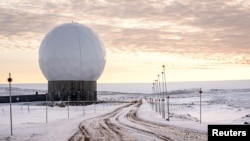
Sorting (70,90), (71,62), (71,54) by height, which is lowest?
(70,90)

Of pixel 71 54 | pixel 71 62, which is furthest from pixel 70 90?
pixel 71 54

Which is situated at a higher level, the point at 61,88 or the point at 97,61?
the point at 97,61

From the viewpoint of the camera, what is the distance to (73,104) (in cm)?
6350

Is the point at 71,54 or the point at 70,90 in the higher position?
the point at 71,54

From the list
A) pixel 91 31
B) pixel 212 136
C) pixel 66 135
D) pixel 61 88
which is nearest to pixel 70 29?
pixel 91 31

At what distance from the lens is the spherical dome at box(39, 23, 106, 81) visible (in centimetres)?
6662

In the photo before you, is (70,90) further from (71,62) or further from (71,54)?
(71,54)

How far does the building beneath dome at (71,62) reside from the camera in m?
66.7

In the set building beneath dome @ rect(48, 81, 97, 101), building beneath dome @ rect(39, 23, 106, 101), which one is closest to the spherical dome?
building beneath dome @ rect(39, 23, 106, 101)

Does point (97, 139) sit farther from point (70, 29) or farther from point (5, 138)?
point (70, 29)

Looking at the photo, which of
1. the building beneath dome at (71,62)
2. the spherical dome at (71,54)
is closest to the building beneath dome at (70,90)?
the building beneath dome at (71,62)

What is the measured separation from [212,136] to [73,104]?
5557 cm

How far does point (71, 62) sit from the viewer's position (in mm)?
66312

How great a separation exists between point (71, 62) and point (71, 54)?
55.4 inches
